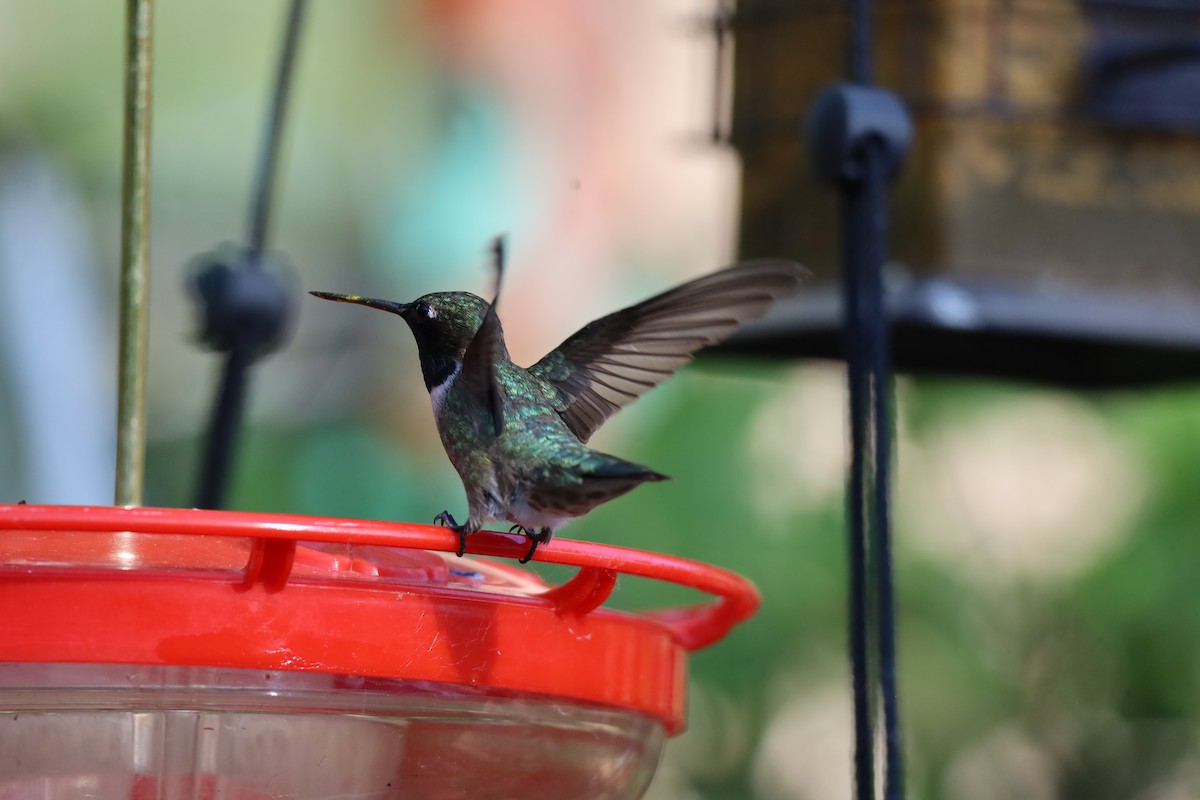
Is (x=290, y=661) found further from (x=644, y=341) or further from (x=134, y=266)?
(x=644, y=341)

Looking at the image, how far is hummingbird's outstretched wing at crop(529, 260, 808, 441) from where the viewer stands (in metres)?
1.76

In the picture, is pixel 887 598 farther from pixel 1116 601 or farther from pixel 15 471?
pixel 15 471

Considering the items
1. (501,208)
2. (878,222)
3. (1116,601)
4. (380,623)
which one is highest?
(501,208)

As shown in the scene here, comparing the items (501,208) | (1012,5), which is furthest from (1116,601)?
(501,208)

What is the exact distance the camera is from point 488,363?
56.2 inches

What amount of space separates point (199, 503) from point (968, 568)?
3165 mm

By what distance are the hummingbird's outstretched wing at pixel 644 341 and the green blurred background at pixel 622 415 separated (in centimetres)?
117

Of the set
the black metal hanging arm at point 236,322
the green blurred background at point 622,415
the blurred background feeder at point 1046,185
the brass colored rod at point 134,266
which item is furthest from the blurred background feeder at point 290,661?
the green blurred background at point 622,415

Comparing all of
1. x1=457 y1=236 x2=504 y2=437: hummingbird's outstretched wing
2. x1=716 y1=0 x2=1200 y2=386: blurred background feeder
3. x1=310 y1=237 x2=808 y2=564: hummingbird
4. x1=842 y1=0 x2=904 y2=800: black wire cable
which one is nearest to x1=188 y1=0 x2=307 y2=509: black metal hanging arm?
x1=310 y1=237 x2=808 y2=564: hummingbird

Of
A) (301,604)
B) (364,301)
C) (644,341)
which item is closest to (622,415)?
(644,341)

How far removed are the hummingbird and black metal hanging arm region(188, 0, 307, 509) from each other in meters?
0.39

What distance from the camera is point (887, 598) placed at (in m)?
1.40

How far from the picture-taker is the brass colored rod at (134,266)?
137cm

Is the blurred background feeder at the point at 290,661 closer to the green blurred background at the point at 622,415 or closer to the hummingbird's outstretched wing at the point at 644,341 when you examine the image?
the hummingbird's outstretched wing at the point at 644,341
